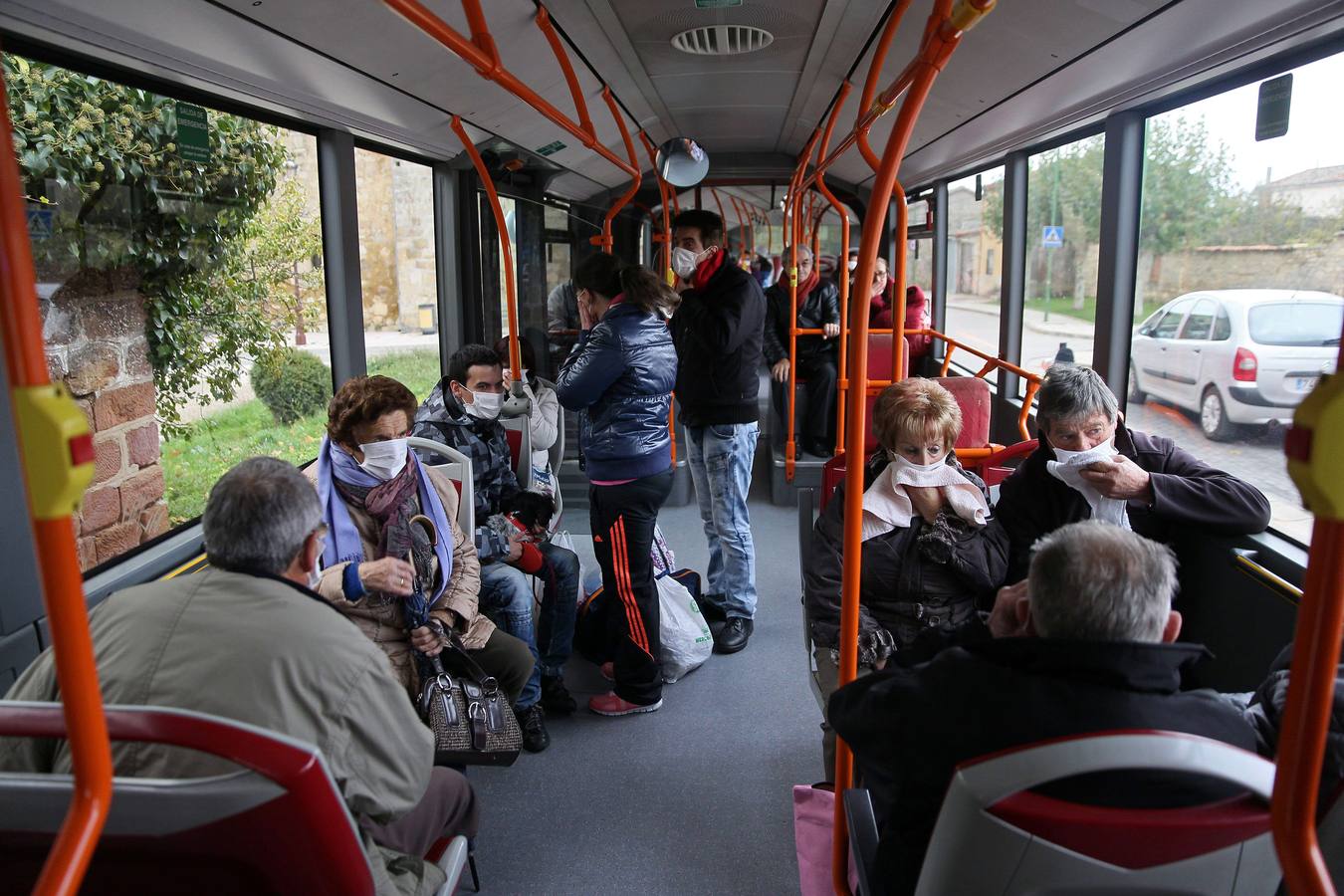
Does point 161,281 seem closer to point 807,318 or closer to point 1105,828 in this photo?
point 1105,828

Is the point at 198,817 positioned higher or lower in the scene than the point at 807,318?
lower

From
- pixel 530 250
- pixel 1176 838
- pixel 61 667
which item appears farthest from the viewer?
pixel 530 250

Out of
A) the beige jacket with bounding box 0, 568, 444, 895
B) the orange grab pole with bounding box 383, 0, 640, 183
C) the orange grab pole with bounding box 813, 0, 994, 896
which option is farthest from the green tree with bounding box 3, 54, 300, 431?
the orange grab pole with bounding box 813, 0, 994, 896

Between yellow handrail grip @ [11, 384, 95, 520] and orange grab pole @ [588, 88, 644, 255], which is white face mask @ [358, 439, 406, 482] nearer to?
yellow handrail grip @ [11, 384, 95, 520]

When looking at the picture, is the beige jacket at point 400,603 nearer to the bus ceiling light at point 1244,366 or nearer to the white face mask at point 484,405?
the white face mask at point 484,405

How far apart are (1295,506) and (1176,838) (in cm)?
198

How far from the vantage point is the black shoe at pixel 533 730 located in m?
3.13

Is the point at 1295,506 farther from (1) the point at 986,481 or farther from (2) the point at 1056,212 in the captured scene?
(2) the point at 1056,212

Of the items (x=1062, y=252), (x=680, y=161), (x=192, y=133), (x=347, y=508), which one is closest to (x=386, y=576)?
(x=347, y=508)

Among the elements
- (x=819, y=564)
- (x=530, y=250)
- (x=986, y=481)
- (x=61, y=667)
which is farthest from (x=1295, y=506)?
(x=530, y=250)

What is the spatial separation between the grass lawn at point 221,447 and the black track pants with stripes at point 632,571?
1.11 metres

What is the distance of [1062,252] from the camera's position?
4641mm

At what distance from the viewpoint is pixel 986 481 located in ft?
9.27

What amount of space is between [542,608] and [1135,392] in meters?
2.65
